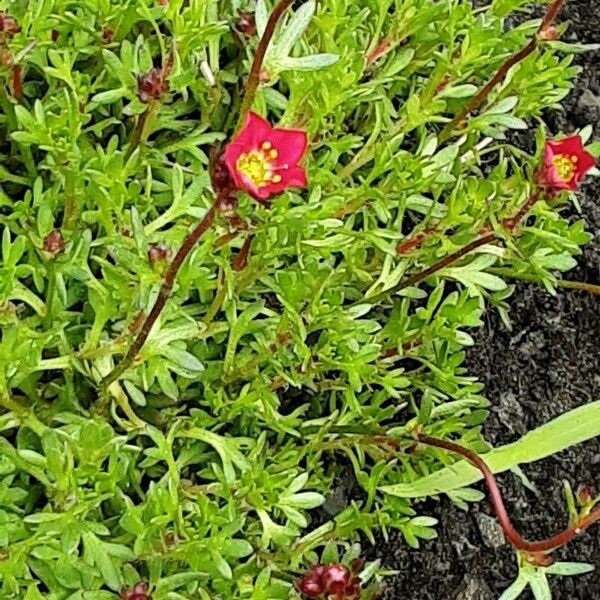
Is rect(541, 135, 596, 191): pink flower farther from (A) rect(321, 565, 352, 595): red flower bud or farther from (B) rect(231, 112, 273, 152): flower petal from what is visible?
(A) rect(321, 565, 352, 595): red flower bud

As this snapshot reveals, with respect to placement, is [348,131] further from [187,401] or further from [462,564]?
[462,564]

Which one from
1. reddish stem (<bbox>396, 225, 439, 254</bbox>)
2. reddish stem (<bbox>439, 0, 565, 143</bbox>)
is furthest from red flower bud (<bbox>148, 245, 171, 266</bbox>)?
reddish stem (<bbox>439, 0, 565, 143</bbox>)

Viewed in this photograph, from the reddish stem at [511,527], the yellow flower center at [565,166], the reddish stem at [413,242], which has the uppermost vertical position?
the yellow flower center at [565,166]

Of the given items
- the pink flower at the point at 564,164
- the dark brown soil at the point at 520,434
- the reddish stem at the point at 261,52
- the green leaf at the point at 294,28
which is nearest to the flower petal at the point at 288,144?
the reddish stem at the point at 261,52

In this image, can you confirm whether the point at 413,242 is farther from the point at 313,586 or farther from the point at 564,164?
the point at 313,586

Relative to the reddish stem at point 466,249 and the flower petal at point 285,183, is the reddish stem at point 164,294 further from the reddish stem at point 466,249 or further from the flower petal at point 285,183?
the reddish stem at point 466,249

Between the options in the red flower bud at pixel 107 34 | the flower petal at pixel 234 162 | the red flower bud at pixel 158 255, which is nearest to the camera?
the flower petal at pixel 234 162

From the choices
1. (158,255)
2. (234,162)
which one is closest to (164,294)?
(158,255)
